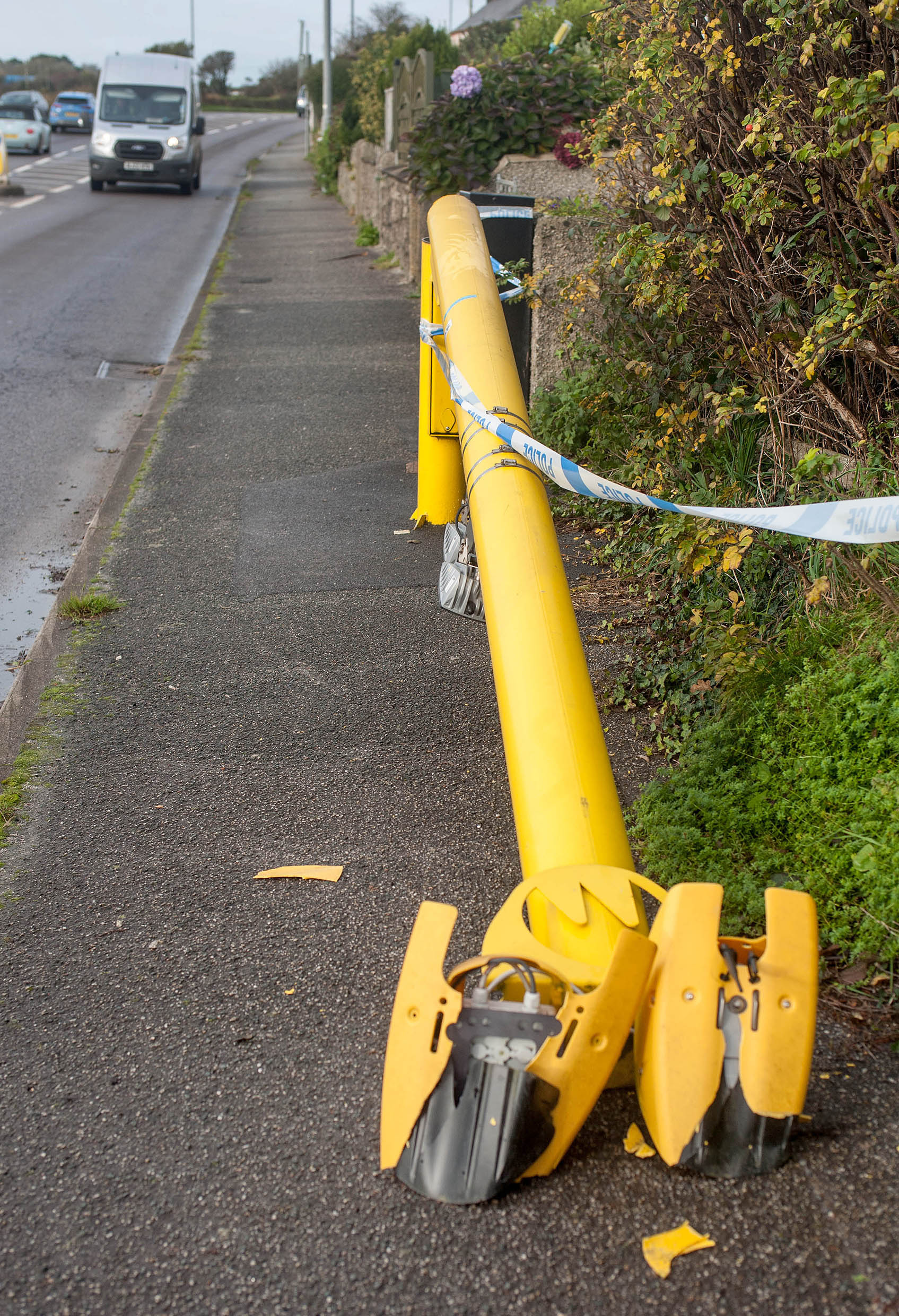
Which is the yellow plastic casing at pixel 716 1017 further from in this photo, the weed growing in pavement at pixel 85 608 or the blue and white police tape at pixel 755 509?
the weed growing in pavement at pixel 85 608

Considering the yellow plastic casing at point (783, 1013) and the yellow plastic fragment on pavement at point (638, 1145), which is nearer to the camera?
the yellow plastic casing at point (783, 1013)

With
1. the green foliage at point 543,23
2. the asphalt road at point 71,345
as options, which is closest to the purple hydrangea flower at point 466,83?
the green foliage at point 543,23

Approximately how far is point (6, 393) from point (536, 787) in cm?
853

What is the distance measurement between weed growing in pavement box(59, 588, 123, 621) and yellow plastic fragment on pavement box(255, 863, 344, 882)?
2228 mm

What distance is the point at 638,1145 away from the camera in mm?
2154

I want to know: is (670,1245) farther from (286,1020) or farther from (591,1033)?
(286,1020)

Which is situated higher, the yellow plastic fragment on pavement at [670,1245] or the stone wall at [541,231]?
the stone wall at [541,231]

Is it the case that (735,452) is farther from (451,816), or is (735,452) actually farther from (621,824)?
(621,824)

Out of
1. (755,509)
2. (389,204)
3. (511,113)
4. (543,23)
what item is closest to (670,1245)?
(755,509)

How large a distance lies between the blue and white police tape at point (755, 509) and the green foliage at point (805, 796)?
18.4 inches

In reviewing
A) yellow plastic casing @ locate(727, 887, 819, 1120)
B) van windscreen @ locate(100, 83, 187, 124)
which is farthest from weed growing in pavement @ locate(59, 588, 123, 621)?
van windscreen @ locate(100, 83, 187, 124)

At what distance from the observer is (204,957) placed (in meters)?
2.76

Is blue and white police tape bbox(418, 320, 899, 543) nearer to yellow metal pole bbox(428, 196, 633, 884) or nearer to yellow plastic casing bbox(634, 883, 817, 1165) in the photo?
yellow metal pole bbox(428, 196, 633, 884)

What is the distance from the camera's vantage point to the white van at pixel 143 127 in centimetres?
2598
